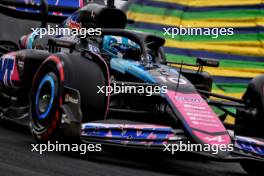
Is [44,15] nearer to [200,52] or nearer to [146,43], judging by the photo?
[146,43]

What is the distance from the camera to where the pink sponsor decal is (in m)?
6.30

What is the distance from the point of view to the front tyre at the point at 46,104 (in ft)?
22.9

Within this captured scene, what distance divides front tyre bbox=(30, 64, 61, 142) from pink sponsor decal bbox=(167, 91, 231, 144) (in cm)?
110

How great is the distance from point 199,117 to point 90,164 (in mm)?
1043

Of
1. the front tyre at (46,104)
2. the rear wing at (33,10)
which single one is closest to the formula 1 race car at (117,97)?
the front tyre at (46,104)

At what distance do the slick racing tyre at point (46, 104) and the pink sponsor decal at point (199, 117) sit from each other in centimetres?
110

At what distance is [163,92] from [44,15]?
2.99 meters

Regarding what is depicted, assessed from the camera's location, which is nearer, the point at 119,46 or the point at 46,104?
the point at 46,104

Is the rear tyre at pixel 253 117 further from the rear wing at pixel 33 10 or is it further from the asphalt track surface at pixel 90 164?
the rear wing at pixel 33 10

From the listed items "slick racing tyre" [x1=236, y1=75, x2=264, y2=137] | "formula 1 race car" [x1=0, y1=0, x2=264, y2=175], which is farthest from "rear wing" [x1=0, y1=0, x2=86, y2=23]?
"slick racing tyre" [x1=236, y1=75, x2=264, y2=137]

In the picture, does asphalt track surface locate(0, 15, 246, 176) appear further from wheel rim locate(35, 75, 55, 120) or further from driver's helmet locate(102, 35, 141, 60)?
driver's helmet locate(102, 35, 141, 60)

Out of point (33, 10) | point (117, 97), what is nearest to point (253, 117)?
point (117, 97)

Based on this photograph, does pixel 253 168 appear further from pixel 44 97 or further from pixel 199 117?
pixel 44 97

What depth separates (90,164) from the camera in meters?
6.31
